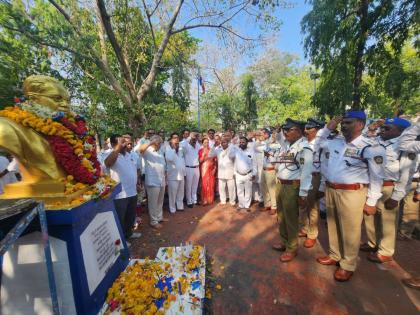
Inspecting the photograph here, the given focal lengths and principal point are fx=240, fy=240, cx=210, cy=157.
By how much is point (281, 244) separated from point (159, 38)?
47.1ft

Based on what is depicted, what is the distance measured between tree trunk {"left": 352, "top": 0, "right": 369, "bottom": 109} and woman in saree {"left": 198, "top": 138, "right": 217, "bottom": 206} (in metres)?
5.31

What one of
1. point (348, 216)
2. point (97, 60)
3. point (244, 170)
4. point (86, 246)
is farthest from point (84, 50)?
point (348, 216)

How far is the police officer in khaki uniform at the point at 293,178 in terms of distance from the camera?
313cm

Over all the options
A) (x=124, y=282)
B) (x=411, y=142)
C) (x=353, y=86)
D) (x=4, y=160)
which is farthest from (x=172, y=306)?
(x=353, y=86)

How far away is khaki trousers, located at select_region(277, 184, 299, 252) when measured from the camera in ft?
10.9

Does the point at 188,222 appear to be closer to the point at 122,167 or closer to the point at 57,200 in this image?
the point at 122,167

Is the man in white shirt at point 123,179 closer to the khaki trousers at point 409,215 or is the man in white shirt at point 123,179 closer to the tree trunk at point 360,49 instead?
the khaki trousers at point 409,215

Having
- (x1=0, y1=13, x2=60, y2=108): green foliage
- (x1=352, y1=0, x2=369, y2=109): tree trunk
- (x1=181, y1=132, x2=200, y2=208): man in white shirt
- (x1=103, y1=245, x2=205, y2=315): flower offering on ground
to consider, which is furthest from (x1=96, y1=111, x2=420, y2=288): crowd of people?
(x1=0, y1=13, x2=60, y2=108): green foliage

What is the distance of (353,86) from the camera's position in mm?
7684

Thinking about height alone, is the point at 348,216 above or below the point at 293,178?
below

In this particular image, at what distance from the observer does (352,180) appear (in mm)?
2850

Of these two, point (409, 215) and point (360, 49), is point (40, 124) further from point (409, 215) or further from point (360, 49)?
point (360, 49)

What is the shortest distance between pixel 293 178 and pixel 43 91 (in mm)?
3026

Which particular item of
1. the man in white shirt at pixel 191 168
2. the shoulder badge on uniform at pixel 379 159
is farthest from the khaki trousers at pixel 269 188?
the shoulder badge on uniform at pixel 379 159
